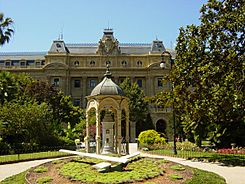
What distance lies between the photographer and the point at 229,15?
1772 centimetres

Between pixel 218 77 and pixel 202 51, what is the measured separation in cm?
215

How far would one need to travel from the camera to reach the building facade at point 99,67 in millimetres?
62344

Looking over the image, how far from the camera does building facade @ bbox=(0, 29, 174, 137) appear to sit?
6234cm

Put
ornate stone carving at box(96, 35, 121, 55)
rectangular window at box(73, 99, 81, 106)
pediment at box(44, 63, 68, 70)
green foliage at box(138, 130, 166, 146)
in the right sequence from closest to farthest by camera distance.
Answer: green foliage at box(138, 130, 166, 146) < pediment at box(44, 63, 68, 70) < ornate stone carving at box(96, 35, 121, 55) < rectangular window at box(73, 99, 81, 106)

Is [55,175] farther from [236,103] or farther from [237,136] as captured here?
[237,136]

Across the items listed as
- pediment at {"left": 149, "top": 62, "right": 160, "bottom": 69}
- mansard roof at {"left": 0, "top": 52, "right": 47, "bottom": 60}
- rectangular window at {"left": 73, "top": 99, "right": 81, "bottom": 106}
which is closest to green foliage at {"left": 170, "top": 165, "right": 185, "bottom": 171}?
pediment at {"left": 149, "top": 62, "right": 160, "bottom": 69}

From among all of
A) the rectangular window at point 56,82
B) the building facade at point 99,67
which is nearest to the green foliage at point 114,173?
the building facade at point 99,67

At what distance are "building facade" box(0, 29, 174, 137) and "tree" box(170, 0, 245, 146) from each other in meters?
43.1

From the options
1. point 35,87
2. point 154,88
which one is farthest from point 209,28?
point 154,88

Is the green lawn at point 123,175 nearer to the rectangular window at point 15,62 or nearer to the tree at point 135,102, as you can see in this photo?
the tree at point 135,102

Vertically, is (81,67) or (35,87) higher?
(81,67)

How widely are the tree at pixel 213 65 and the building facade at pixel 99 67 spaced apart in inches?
1698

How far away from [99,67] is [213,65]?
46.6 m

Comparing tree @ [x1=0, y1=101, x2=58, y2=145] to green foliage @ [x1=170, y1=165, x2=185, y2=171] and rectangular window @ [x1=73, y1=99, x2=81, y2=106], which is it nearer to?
green foliage @ [x1=170, y1=165, x2=185, y2=171]
